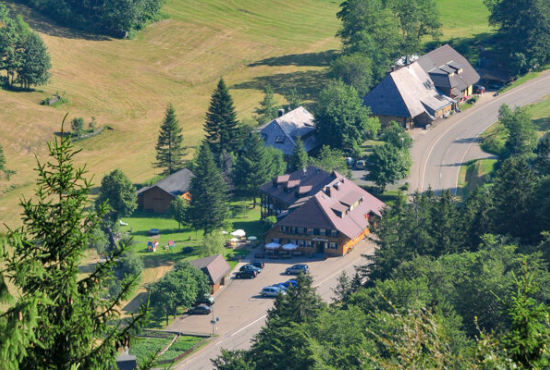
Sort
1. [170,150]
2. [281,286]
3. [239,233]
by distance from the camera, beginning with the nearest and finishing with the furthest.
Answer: [281,286]
[239,233]
[170,150]

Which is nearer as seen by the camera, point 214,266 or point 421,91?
point 214,266

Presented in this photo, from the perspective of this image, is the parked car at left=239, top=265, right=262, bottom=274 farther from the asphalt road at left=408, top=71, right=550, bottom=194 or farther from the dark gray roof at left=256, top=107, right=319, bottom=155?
the dark gray roof at left=256, top=107, right=319, bottom=155

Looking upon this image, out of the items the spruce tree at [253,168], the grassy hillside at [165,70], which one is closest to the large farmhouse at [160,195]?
the grassy hillside at [165,70]

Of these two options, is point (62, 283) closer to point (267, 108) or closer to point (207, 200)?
point (207, 200)

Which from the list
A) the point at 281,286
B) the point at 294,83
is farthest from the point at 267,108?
the point at 281,286

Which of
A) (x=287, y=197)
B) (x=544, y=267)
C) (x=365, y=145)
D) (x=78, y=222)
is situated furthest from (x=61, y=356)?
(x=365, y=145)

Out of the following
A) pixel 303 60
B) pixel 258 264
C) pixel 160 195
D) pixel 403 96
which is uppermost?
pixel 403 96
